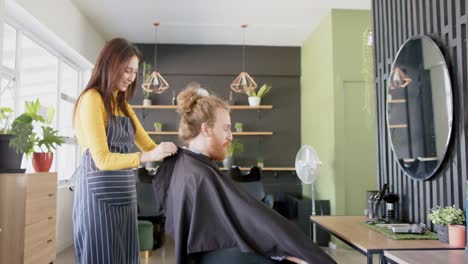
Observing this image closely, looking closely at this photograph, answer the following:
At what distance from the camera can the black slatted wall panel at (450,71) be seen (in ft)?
6.13

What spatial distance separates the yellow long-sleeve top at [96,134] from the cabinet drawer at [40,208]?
4.94 ft

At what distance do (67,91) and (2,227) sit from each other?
9.35ft

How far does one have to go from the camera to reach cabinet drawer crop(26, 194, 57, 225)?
2.90 metres

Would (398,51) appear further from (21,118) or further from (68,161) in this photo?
(68,161)

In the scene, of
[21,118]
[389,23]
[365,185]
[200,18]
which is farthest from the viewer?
[200,18]

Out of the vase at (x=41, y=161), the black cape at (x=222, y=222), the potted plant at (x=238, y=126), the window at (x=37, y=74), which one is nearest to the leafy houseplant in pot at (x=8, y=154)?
the vase at (x=41, y=161)

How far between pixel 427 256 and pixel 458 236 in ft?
1.11

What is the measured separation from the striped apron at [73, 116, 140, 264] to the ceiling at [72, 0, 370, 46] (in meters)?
3.33

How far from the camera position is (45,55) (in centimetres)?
451

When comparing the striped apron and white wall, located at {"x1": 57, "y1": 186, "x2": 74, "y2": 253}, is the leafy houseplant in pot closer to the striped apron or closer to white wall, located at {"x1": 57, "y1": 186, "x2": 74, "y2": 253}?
the striped apron

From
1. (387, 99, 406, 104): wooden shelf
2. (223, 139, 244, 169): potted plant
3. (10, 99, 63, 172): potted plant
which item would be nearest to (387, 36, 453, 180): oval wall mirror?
(387, 99, 406, 104): wooden shelf

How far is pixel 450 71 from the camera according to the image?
1.96 meters

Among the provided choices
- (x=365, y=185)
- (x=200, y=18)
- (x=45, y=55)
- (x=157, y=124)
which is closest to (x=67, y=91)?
(x=45, y=55)

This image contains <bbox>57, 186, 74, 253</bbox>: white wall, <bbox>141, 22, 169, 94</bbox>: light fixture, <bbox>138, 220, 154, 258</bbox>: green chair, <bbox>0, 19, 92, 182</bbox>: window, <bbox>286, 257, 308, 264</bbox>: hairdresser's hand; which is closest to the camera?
<bbox>286, 257, 308, 264</bbox>: hairdresser's hand
